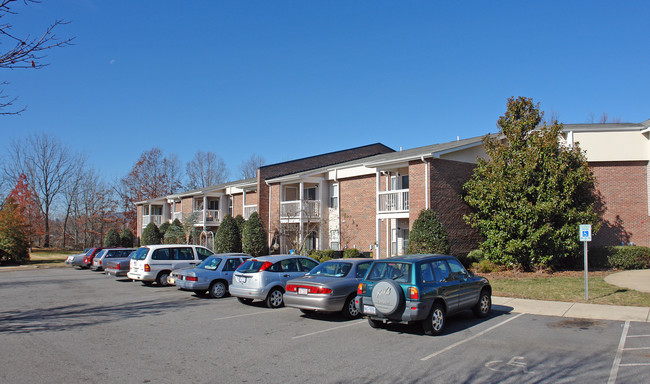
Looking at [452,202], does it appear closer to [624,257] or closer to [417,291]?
[624,257]

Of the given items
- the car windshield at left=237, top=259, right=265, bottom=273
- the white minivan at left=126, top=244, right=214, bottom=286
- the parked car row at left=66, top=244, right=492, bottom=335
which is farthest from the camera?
the white minivan at left=126, top=244, right=214, bottom=286

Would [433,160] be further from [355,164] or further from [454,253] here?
[355,164]

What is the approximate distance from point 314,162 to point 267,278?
21.9 meters

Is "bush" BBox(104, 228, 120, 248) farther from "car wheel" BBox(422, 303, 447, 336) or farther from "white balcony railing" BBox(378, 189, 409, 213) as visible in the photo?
"car wheel" BBox(422, 303, 447, 336)

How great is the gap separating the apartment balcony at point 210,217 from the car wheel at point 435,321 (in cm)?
3238

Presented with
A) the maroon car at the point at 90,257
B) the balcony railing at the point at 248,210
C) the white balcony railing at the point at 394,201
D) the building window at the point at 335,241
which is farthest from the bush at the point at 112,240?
the white balcony railing at the point at 394,201

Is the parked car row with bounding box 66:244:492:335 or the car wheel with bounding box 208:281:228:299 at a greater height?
the parked car row with bounding box 66:244:492:335

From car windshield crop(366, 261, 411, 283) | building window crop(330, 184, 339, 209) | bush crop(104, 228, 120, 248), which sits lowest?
bush crop(104, 228, 120, 248)

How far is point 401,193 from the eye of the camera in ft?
72.9

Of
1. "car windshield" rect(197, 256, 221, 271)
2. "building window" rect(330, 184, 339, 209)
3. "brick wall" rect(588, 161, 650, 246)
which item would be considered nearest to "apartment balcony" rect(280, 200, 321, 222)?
"building window" rect(330, 184, 339, 209)

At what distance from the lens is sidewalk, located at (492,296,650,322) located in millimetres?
10422

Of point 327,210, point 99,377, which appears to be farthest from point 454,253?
point 99,377

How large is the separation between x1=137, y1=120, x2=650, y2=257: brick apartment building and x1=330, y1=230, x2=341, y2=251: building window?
60 millimetres

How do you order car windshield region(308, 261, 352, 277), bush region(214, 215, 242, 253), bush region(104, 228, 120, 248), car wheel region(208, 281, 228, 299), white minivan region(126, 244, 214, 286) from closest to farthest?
car windshield region(308, 261, 352, 277), car wheel region(208, 281, 228, 299), white minivan region(126, 244, 214, 286), bush region(214, 215, 242, 253), bush region(104, 228, 120, 248)
